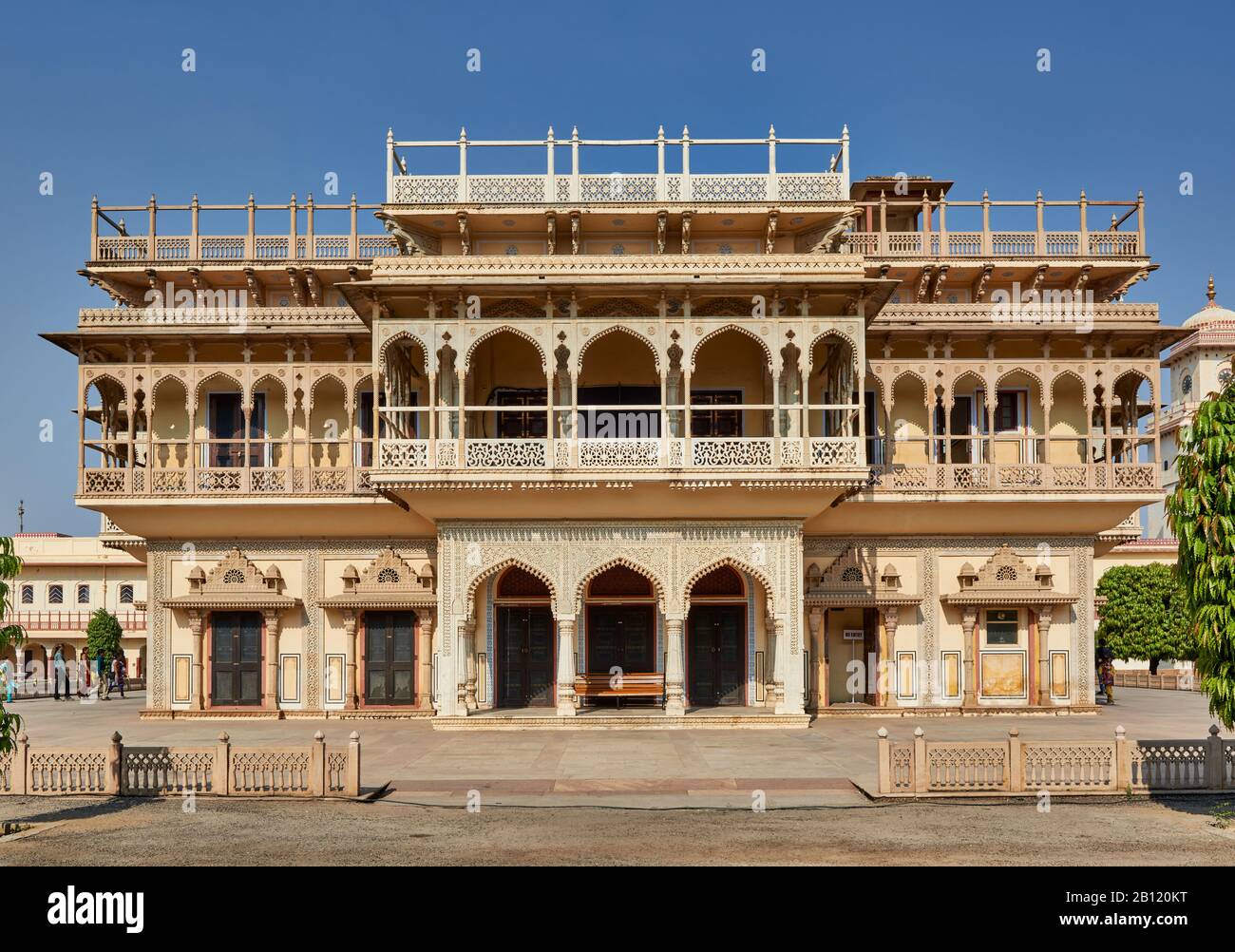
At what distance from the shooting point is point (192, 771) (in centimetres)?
1555

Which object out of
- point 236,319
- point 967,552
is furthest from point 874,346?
point 236,319

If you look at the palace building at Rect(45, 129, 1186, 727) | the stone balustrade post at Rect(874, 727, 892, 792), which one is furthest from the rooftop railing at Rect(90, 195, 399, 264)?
the stone balustrade post at Rect(874, 727, 892, 792)

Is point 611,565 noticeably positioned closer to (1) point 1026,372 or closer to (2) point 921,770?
(2) point 921,770

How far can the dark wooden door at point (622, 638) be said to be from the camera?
26250mm

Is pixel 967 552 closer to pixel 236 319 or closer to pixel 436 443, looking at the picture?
pixel 436 443

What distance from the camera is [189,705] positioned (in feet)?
87.4

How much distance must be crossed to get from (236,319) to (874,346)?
592 inches

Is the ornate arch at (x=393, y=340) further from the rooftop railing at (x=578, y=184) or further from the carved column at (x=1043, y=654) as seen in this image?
the carved column at (x=1043, y=654)

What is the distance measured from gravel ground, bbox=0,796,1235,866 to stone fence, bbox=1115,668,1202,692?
2667 cm

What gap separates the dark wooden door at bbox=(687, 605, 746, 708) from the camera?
26031 millimetres

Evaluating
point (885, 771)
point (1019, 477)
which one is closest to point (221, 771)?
point (885, 771)

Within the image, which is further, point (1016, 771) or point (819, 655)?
point (819, 655)

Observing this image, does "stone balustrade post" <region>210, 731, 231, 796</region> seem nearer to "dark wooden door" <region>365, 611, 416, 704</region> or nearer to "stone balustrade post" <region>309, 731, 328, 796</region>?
"stone balustrade post" <region>309, 731, 328, 796</region>

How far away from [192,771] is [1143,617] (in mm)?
35747
